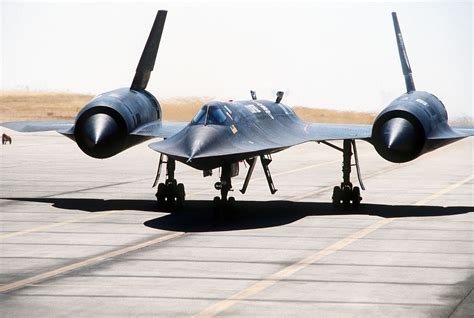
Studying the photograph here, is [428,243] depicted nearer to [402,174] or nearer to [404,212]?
[404,212]

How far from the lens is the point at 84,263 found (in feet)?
62.2

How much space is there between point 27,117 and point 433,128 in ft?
302

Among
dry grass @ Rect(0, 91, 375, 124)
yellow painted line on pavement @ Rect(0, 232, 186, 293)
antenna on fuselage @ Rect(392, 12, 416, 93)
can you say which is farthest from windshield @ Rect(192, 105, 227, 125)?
dry grass @ Rect(0, 91, 375, 124)

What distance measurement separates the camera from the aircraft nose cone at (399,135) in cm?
2612

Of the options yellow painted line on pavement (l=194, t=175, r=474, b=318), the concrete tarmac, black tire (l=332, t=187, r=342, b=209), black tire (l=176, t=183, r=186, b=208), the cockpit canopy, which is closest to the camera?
yellow painted line on pavement (l=194, t=175, r=474, b=318)

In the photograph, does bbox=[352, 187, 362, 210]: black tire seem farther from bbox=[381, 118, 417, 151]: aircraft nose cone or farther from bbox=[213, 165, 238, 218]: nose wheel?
bbox=[213, 165, 238, 218]: nose wheel

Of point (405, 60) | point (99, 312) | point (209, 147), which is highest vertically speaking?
point (405, 60)

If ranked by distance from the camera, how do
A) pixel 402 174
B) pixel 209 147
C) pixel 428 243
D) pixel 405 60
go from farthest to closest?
1. pixel 402 174
2. pixel 405 60
3. pixel 209 147
4. pixel 428 243

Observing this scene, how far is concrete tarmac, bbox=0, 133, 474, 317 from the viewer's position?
15336 millimetres

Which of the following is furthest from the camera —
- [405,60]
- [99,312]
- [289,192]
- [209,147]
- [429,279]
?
[289,192]

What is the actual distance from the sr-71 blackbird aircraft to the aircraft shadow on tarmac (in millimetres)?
561

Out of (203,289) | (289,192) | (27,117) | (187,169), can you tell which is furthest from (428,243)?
(27,117)

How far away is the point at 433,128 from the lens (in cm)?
2697

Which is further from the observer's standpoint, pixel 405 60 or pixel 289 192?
pixel 289 192
